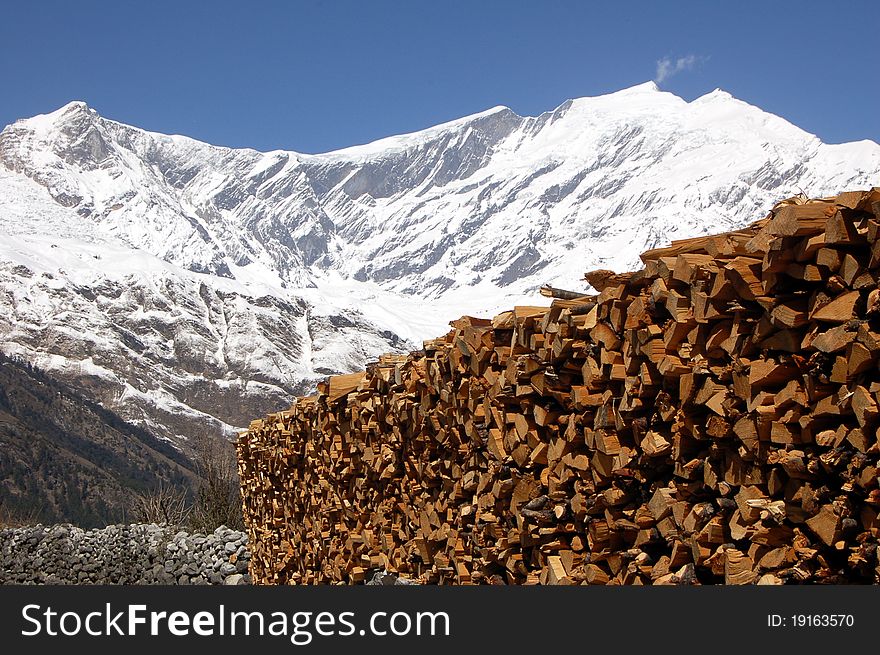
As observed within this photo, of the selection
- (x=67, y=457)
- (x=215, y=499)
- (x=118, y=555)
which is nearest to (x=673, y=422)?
(x=118, y=555)

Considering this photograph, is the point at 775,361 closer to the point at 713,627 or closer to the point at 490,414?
the point at 713,627

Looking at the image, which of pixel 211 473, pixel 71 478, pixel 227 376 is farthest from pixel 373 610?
pixel 227 376

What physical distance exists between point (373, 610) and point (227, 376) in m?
157

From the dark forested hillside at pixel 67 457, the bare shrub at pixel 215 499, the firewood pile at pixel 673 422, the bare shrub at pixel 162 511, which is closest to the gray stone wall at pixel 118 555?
the bare shrub at pixel 215 499

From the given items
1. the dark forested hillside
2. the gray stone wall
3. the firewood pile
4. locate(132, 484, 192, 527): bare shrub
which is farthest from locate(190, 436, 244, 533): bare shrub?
the firewood pile

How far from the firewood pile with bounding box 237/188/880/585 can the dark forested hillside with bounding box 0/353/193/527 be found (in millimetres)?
16191

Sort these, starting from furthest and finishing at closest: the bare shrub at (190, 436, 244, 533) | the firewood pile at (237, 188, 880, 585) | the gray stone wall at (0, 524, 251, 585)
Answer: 1. the bare shrub at (190, 436, 244, 533)
2. the gray stone wall at (0, 524, 251, 585)
3. the firewood pile at (237, 188, 880, 585)

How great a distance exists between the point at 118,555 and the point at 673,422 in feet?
33.7

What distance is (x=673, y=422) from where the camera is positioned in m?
2.83

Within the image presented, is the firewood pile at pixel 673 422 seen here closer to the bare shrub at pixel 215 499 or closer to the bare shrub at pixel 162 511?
the bare shrub at pixel 215 499

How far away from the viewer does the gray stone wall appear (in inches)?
402

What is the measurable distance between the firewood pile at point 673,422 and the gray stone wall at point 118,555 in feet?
19.4

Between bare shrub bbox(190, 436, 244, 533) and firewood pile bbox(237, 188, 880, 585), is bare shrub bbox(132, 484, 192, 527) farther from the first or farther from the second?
firewood pile bbox(237, 188, 880, 585)

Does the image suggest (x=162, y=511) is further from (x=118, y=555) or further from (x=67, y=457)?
(x=67, y=457)
